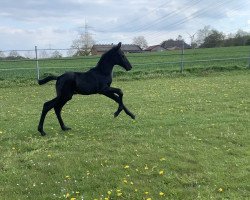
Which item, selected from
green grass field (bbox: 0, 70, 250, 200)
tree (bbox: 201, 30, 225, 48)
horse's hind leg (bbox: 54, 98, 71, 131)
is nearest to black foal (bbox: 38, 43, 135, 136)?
horse's hind leg (bbox: 54, 98, 71, 131)

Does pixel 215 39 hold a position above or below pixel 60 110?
above

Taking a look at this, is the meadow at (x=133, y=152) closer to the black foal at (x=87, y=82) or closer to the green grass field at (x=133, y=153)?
the green grass field at (x=133, y=153)

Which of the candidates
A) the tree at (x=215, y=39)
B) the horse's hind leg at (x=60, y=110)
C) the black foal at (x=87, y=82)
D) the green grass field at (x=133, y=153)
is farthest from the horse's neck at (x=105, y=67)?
the tree at (x=215, y=39)

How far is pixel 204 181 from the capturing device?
19.6 feet

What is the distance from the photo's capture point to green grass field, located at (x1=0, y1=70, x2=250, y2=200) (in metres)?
5.80

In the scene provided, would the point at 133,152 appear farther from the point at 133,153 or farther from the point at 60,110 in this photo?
the point at 60,110

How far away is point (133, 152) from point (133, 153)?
5cm

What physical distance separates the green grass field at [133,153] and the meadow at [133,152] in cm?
2

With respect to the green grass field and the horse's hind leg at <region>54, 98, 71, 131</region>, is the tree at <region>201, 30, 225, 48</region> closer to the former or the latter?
the green grass field

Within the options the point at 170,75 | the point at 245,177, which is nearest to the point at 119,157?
the point at 245,177

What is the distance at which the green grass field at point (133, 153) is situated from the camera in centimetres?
580

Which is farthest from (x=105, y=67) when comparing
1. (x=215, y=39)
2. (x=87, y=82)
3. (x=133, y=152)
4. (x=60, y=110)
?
(x=215, y=39)

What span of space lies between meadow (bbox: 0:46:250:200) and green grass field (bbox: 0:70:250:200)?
16 millimetres

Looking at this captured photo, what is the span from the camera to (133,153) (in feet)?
24.0
